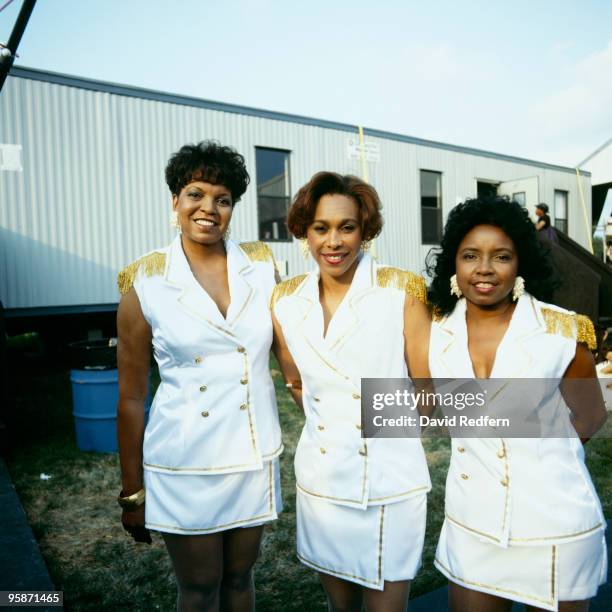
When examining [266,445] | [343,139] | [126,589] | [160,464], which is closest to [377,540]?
[266,445]

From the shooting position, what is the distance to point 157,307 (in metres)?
1.87

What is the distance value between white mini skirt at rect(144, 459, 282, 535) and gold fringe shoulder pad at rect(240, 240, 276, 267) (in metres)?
0.86

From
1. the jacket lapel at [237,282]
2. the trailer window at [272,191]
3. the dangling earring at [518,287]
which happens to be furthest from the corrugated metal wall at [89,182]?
the dangling earring at [518,287]

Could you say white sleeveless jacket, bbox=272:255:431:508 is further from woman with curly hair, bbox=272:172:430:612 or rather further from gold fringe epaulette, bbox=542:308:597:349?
gold fringe epaulette, bbox=542:308:597:349

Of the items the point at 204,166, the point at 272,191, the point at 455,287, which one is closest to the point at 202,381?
the point at 204,166

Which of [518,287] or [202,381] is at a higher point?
[518,287]

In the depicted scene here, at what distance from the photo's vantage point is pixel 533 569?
1630mm

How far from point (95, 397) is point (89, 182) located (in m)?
5.18

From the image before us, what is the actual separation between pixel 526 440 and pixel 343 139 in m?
11.4

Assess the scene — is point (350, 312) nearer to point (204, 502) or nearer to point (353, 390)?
point (353, 390)

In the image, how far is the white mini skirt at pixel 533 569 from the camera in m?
1.60

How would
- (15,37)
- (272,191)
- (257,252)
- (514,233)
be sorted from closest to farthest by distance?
(514,233) → (257,252) → (15,37) → (272,191)

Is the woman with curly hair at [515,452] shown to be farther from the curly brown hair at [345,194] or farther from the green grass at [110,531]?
the green grass at [110,531]

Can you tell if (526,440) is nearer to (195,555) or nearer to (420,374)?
(420,374)
